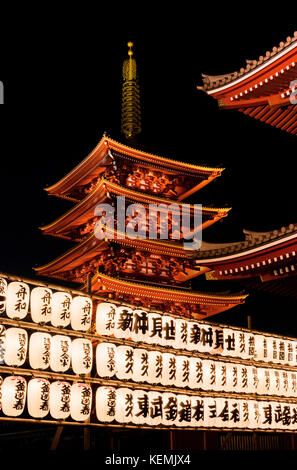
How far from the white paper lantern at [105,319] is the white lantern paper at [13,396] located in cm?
228

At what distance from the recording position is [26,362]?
1023 cm

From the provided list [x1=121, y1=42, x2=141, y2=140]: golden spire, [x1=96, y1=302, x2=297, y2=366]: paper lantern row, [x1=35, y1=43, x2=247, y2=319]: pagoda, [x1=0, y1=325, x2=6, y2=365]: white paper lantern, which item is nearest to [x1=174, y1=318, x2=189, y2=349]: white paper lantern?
[x1=96, y1=302, x2=297, y2=366]: paper lantern row

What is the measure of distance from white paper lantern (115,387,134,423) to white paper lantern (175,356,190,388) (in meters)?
1.47

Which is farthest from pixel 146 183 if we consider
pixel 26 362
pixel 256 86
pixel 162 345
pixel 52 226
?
pixel 26 362

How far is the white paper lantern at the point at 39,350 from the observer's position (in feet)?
33.0

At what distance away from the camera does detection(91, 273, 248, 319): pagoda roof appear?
67.4 ft

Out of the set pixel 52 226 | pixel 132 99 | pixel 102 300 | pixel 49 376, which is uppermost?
pixel 132 99

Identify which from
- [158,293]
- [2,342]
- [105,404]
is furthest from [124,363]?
[158,293]

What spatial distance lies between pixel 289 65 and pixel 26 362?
8.67 meters

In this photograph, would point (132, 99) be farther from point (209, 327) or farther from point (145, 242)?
point (209, 327)

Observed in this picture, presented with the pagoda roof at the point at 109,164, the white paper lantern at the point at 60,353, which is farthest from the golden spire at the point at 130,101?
the white paper lantern at the point at 60,353

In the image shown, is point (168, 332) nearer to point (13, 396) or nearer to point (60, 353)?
point (60, 353)

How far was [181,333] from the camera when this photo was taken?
12.9m

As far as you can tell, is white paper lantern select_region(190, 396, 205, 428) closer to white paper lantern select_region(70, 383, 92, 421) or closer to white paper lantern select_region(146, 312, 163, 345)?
white paper lantern select_region(146, 312, 163, 345)
